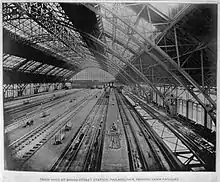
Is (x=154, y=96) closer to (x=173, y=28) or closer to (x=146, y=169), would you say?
(x=173, y=28)

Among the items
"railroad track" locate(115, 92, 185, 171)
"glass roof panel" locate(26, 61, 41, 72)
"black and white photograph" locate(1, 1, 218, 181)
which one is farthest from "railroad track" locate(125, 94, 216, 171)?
"glass roof panel" locate(26, 61, 41, 72)

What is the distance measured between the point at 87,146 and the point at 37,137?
1.01 ft

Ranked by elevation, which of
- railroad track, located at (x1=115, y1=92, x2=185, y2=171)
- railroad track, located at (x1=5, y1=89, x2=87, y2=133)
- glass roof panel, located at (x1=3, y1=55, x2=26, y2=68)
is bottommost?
railroad track, located at (x1=115, y1=92, x2=185, y2=171)

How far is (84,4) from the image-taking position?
4.17 ft

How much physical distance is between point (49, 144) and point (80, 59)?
769mm

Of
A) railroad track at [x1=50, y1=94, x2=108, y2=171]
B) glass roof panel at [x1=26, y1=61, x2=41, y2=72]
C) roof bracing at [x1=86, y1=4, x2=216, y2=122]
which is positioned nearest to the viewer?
railroad track at [x1=50, y1=94, x2=108, y2=171]

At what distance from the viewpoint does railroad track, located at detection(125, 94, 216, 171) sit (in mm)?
1241

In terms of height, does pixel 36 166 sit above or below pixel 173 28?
below

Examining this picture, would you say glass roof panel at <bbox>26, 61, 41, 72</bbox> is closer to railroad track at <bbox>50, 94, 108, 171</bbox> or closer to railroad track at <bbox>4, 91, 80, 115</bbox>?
railroad track at <bbox>4, 91, 80, 115</bbox>

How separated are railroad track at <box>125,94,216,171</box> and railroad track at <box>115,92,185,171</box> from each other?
124 mm

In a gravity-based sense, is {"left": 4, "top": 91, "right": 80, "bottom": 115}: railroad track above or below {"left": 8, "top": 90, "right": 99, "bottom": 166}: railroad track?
above

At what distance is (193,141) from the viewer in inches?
55.6

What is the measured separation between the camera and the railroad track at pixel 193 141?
4.07ft

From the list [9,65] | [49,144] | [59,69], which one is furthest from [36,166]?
[59,69]
